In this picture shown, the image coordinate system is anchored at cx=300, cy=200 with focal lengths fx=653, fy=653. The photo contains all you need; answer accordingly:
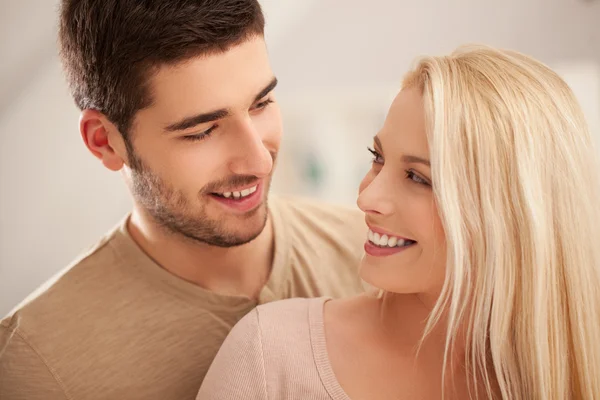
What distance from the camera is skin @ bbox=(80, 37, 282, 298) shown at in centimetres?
129

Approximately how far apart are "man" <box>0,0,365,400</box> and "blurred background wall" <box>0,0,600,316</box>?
521mm

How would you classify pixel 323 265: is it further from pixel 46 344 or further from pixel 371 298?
pixel 46 344

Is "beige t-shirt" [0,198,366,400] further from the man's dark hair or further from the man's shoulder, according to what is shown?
the man's dark hair

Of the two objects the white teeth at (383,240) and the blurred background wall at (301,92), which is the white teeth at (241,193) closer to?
the white teeth at (383,240)

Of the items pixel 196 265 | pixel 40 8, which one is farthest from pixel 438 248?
pixel 40 8

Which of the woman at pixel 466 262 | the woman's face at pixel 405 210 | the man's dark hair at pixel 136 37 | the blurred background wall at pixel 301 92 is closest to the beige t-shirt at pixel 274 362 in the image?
the woman at pixel 466 262

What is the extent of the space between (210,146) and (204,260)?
28cm

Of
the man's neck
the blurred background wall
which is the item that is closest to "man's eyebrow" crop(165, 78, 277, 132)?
the man's neck

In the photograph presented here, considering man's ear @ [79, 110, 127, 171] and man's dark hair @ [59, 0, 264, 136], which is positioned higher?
man's dark hair @ [59, 0, 264, 136]

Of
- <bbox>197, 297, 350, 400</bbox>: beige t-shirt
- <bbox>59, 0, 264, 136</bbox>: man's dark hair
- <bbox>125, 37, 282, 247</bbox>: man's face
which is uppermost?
<bbox>59, 0, 264, 136</bbox>: man's dark hair

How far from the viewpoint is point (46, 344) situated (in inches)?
53.7

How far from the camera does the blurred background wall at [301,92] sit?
190 cm

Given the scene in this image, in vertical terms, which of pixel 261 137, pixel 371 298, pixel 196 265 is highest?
pixel 261 137

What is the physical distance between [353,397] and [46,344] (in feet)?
2.16
